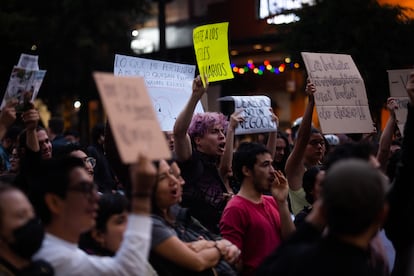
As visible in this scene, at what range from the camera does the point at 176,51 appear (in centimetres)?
2511

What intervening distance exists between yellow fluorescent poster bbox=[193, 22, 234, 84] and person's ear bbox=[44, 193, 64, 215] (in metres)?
3.90

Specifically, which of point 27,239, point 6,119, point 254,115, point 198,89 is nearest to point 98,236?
point 27,239

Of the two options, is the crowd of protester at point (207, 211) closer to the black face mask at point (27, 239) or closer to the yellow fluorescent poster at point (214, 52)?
the black face mask at point (27, 239)

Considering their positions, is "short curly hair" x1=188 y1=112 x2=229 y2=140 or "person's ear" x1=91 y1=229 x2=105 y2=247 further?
"short curly hair" x1=188 y1=112 x2=229 y2=140

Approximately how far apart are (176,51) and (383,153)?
18918 millimetres

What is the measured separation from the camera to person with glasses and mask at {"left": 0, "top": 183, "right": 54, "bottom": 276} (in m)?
3.80

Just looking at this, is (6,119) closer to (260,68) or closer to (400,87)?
(400,87)

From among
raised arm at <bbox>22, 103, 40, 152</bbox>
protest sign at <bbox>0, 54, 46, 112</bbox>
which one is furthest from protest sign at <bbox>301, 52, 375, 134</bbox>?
raised arm at <bbox>22, 103, 40, 152</bbox>

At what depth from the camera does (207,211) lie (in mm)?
6191

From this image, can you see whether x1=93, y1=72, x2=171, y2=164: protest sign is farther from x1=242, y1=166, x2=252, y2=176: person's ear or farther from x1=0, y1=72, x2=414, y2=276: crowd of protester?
x1=242, y1=166, x2=252, y2=176: person's ear

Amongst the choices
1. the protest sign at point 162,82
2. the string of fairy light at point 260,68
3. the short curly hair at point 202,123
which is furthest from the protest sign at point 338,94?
the string of fairy light at point 260,68

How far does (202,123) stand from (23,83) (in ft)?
4.85

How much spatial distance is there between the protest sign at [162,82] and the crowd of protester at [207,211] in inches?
16.0

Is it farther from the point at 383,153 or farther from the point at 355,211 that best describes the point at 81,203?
the point at 383,153
